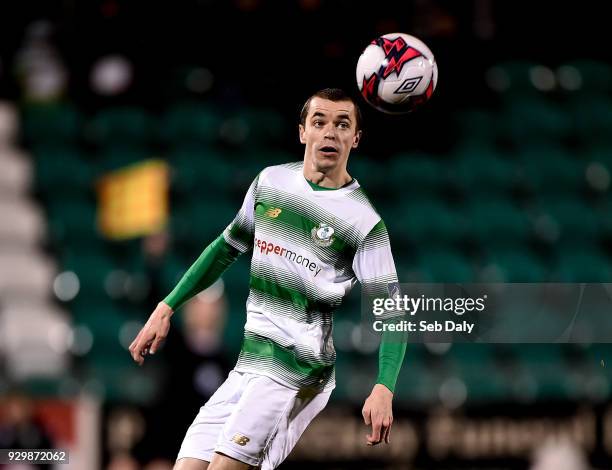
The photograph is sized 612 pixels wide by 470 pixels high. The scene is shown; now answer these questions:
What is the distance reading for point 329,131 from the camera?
12.6ft

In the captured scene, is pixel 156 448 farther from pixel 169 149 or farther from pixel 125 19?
pixel 125 19

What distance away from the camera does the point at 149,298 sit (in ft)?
25.2

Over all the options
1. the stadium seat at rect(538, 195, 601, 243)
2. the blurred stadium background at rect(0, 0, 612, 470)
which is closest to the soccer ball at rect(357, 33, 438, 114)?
the blurred stadium background at rect(0, 0, 612, 470)

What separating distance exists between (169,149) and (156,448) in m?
3.56

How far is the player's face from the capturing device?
3.85m

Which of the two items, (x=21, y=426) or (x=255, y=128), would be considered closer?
(x=21, y=426)

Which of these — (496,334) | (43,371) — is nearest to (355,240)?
(496,334)

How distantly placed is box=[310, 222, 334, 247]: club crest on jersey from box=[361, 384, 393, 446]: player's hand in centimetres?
56

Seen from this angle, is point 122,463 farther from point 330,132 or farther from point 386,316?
point 330,132

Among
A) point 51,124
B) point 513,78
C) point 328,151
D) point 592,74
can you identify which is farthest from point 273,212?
point 592,74

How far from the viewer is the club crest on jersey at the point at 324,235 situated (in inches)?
152

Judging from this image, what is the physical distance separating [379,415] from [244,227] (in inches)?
35.6

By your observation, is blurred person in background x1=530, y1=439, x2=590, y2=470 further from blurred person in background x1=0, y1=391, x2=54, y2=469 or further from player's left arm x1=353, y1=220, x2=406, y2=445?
player's left arm x1=353, y1=220, x2=406, y2=445

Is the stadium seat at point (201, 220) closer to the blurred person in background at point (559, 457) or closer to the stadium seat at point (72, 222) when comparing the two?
the stadium seat at point (72, 222)
